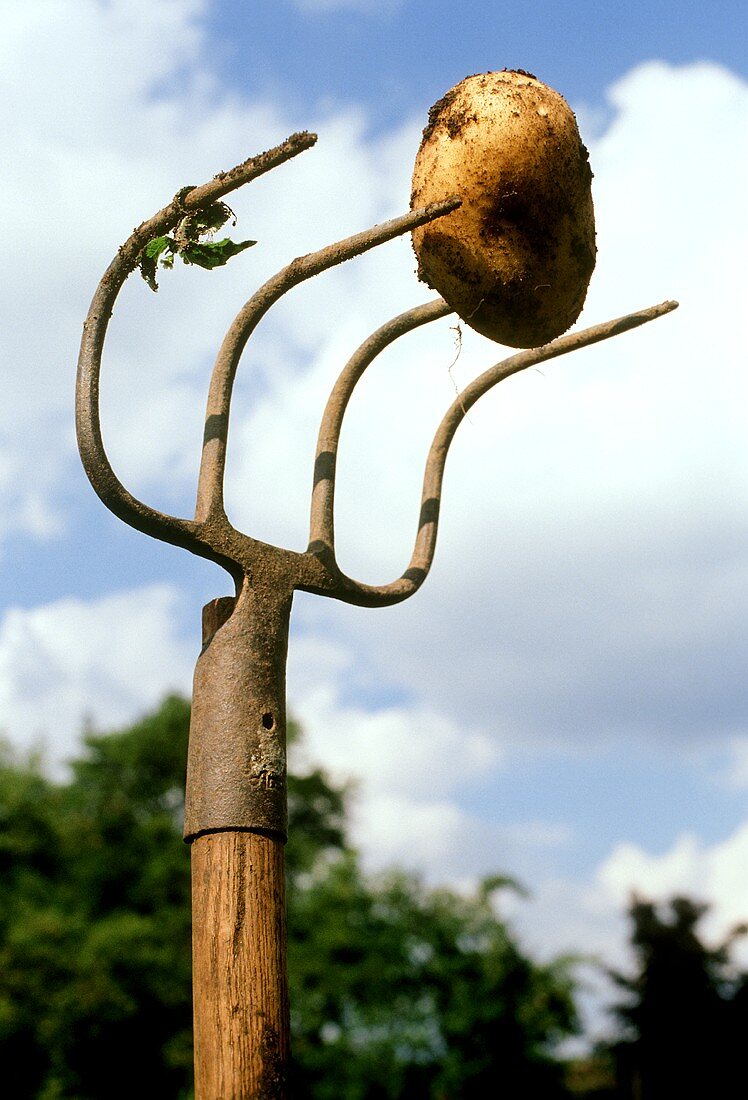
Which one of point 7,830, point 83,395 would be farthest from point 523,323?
point 7,830

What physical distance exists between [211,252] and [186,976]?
70.5 ft

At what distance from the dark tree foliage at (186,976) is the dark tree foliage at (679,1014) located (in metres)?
2.26

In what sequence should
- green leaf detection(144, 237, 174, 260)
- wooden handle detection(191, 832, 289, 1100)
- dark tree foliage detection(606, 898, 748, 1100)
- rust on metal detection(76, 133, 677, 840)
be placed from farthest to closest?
dark tree foliage detection(606, 898, 748, 1100) → green leaf detection(144, 237, 174, 260) → rust on metal detection(76, 133, 677, 840) → wooden handle detection(191, 832, 289, 1100)

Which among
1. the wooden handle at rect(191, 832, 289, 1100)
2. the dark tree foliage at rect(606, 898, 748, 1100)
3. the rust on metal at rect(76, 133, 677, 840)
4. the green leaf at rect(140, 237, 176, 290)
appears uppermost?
the dark tree foliage at rect(606, 898, 748, 1100)

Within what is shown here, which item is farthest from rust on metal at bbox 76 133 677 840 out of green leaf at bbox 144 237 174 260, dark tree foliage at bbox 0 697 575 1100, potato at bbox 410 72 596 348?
dark tree foliage at bbox 0 697 575 1100

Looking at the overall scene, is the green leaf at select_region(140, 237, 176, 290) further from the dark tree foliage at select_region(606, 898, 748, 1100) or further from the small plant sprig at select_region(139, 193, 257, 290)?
the dark tree foliage at select_region(606, 898, 748, 1100)

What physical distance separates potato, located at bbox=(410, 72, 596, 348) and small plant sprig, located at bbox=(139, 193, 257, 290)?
473 mm

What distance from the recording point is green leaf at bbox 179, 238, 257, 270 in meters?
2.75

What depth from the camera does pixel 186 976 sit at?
22312 mm

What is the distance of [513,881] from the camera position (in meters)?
24.1

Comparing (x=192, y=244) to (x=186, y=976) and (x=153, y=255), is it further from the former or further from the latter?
(x=186, y=976)

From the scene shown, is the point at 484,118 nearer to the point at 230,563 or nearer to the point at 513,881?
the point at 230,563

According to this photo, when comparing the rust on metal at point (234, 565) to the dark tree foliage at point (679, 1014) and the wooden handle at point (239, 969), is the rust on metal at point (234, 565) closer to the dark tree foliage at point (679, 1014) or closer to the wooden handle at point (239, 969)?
the wooden handle at point (239, 969)

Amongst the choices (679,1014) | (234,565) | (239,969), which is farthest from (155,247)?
(679,1014)
